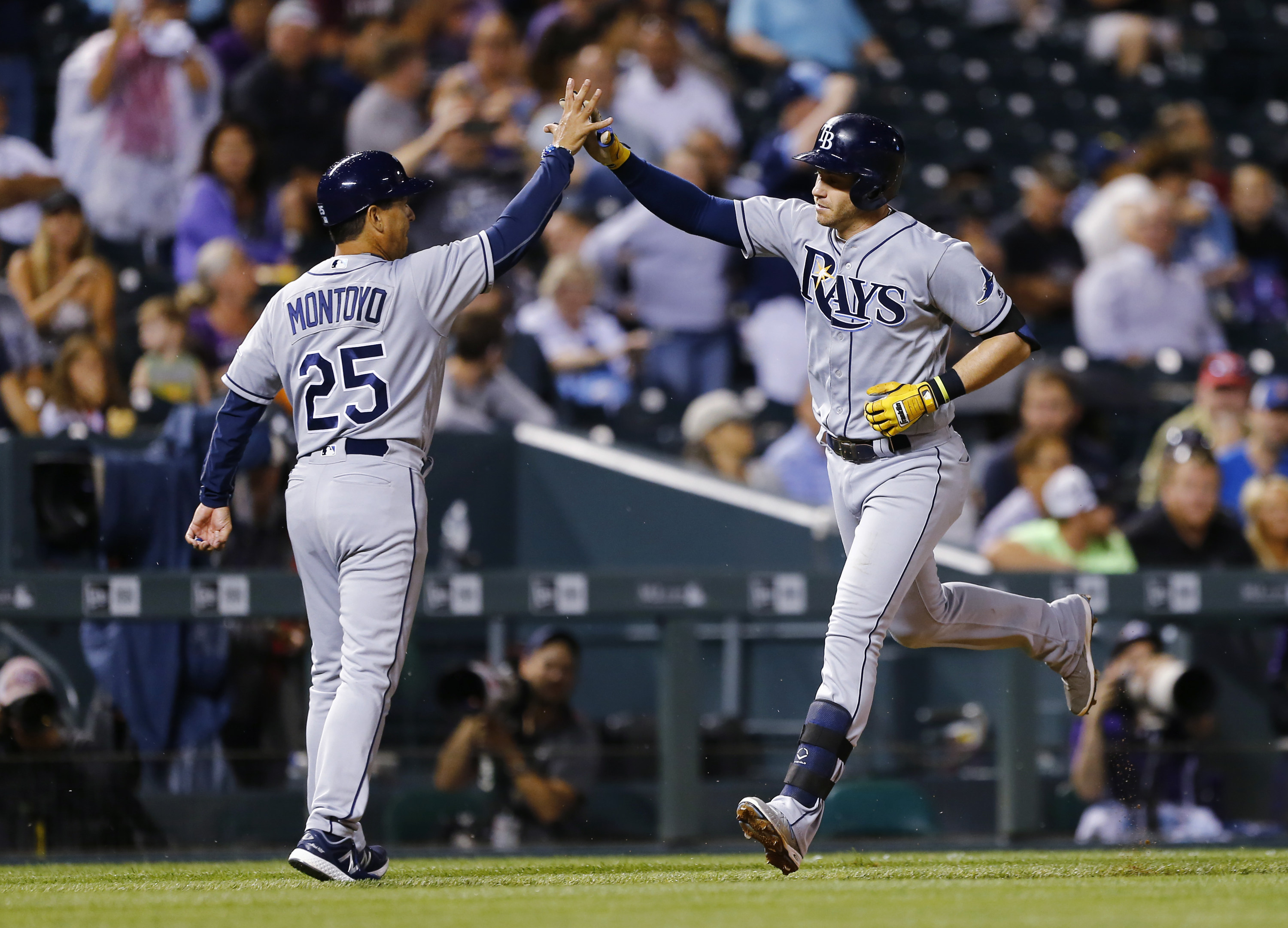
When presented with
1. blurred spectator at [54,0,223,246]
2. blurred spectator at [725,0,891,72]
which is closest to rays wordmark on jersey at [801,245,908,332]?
blurred spectator at [54,0,223,246]

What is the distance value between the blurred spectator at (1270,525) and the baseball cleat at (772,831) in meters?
3.57

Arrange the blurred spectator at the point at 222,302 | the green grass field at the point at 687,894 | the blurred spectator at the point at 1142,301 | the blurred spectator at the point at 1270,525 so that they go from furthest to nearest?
the blurred spectator at the point at 1142,301 < the blurred spectator at the point at 222,302 < the blurred spectator at the point at 1270,525 < the green grass field at the point at 687,894

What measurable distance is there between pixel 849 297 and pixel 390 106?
17.9 feet

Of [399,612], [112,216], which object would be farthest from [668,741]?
[112,216]

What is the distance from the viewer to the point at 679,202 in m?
4.94

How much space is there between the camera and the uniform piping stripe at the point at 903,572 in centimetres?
444

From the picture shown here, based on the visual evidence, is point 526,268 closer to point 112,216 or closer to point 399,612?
point 112,216

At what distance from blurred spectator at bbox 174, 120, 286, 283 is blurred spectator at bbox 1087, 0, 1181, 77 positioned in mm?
6998

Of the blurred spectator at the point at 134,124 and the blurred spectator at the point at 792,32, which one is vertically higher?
the blurred spectator at the point at 792,32

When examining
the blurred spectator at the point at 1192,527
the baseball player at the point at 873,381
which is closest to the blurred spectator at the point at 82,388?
the baseball player at the point at 873,381

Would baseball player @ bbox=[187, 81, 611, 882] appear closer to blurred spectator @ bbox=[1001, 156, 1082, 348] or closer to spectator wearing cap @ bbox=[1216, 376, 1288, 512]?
spectator wearing cap @ bbox=[1216, 376, 1288, 512]

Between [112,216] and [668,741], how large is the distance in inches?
181

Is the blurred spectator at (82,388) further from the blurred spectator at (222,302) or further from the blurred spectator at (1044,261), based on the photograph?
the blurred spectator at (1044,261)

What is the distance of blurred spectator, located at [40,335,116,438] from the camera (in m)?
7.41
